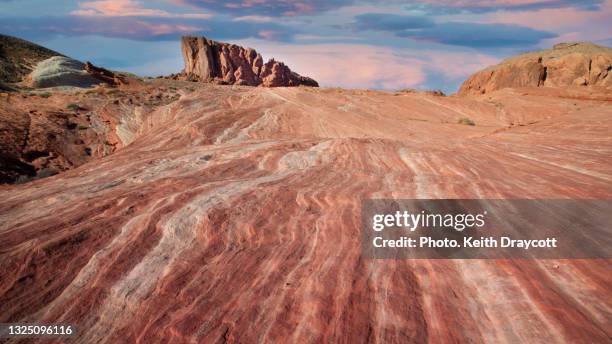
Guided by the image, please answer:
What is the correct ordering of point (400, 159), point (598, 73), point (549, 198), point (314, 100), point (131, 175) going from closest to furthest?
point (549, 198), point (131, 175), point (400, 159), point (314, 100), point (598, 73)

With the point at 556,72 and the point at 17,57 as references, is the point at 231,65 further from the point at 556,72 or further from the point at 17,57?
the point at 556,72

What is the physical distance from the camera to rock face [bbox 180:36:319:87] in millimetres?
125806

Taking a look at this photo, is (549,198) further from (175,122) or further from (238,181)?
(175,122)

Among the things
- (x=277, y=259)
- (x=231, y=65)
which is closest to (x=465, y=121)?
(x=277, y=259)

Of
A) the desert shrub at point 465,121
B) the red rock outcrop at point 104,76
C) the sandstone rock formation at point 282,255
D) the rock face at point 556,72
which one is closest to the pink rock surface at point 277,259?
the sandstone rock formation at point 282,255

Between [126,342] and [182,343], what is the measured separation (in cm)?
84

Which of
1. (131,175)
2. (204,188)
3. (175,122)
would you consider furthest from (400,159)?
(175,122)

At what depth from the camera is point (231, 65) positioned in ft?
431

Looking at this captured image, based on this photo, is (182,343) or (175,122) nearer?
(182,343)

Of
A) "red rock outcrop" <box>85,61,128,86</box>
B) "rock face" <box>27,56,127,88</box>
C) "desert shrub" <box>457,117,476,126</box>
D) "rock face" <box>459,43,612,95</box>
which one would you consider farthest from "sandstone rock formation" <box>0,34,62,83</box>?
"rock face" <box>459,43,612,95</box>

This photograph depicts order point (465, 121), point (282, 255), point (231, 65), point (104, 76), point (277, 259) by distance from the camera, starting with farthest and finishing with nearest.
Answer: point (231, 65) < point (104, 76) < point (465, 121) < point (282, 255) < point (277, 259)

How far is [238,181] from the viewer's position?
11.2m

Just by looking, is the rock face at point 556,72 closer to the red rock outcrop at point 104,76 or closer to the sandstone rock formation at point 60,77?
the red rock outcrop at point 104,76

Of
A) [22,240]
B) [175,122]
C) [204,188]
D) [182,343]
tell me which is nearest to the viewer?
[182,343]
